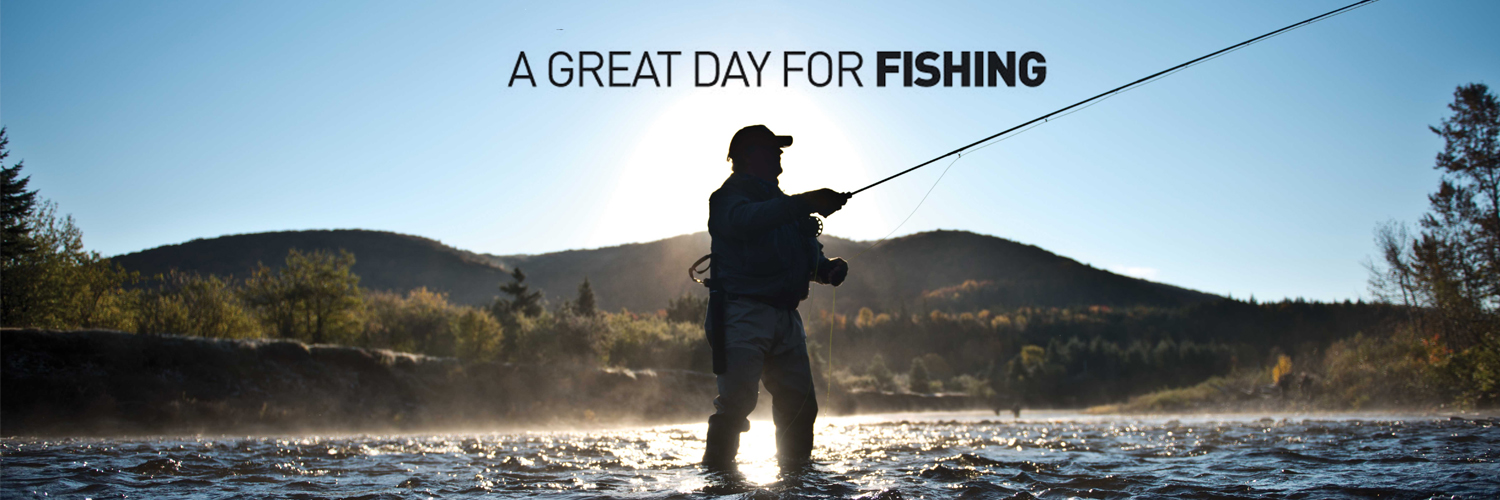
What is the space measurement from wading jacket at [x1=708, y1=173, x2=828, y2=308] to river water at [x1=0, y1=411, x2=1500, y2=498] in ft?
3.80

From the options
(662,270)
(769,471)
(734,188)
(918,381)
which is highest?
(662,270)

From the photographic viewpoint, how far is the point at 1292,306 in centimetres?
9988

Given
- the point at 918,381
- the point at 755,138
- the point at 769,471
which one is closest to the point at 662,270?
the point at 918,381

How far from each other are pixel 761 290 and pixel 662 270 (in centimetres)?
15196

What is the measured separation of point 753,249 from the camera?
5.11m

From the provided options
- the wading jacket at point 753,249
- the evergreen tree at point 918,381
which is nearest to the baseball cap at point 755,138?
the wading jacket at point 753,249

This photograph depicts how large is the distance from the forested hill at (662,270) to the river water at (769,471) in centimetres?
12327

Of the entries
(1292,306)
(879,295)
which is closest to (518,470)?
(1292,306)

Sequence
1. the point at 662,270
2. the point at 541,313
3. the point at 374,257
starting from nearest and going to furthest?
the point at 541,313, the point at 662,270, the point at 374,257

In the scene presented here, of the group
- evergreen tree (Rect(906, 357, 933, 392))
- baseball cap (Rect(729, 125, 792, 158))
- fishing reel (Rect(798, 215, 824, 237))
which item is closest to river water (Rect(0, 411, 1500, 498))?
fishing reel (Rect(798, 215, 824, 237))

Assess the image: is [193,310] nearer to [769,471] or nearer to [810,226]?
[810,226]

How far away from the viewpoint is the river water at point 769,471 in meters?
3.65

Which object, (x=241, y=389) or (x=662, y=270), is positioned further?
(x=662, y=270)

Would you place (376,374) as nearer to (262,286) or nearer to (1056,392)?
(262,286)
